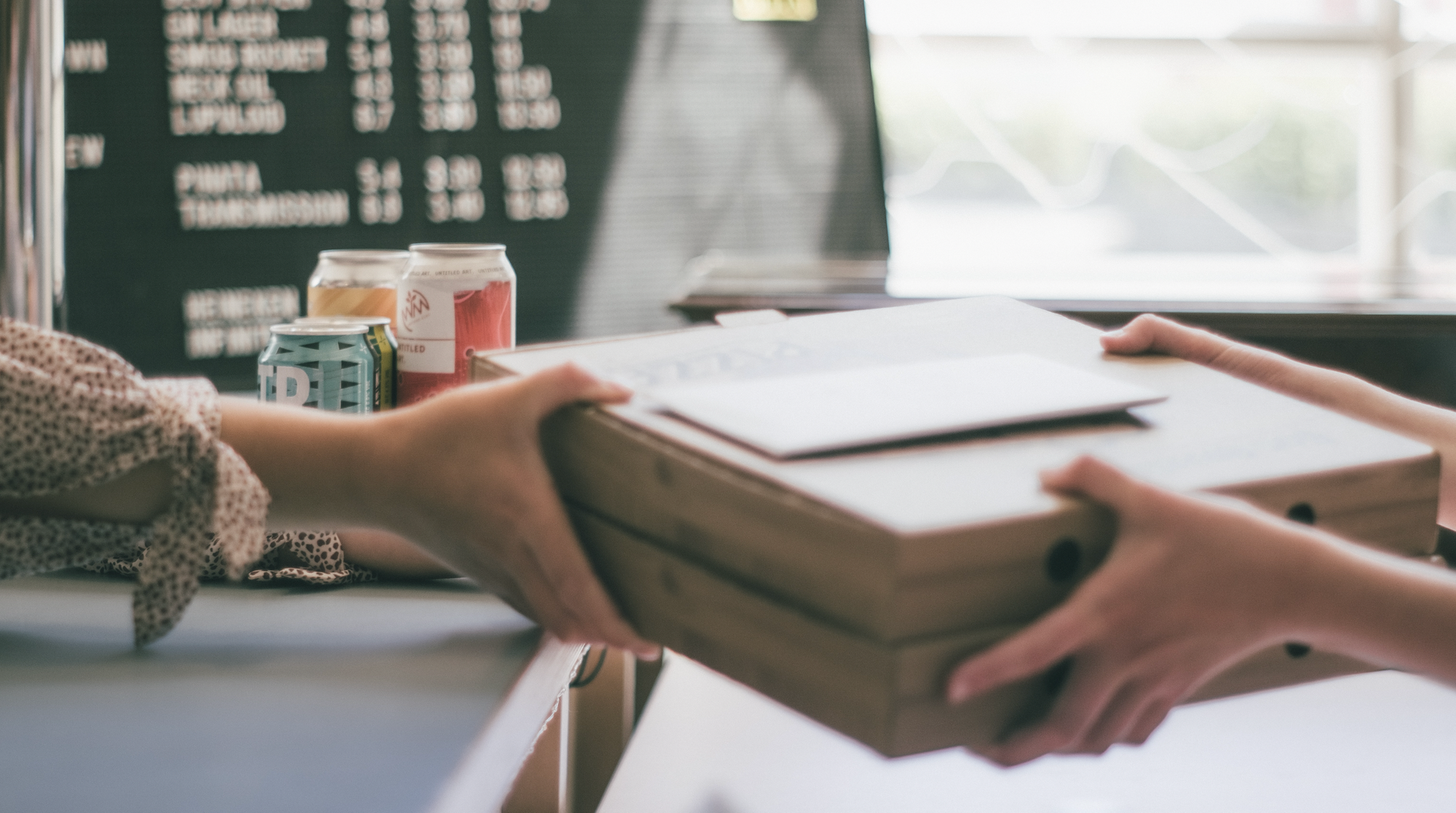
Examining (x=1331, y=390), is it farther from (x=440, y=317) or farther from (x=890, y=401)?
(x=440, y=317)

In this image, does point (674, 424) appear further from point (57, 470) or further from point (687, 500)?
point (57, 470)

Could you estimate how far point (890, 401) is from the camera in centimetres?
50

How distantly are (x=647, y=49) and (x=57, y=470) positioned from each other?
3.94ft

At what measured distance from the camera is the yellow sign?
1.63 metres

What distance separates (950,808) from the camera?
73 centimetres

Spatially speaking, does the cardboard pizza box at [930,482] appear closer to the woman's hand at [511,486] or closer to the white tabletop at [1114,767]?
the woman's hand at [511,486]

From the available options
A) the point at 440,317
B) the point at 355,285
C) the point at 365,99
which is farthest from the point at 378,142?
the point at 440,317

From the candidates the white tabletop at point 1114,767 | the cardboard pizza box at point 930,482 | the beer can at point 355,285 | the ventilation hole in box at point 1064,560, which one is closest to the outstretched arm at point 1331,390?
the cardboard pizza box at point 930,482

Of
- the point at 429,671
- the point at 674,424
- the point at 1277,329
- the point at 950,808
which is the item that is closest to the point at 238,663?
the point at 429,671

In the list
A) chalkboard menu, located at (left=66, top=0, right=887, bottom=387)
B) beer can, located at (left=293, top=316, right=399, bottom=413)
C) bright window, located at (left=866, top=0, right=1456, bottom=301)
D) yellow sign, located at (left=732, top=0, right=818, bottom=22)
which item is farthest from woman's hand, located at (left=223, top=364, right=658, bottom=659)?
bright window, located at (left=866, top=0, right=1456, bottom=301)

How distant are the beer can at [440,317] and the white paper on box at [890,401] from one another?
0.95 ft

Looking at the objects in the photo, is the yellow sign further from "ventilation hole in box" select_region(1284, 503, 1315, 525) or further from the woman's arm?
"ventilation hole in box" select_region(1284, 503, 1315, 525)

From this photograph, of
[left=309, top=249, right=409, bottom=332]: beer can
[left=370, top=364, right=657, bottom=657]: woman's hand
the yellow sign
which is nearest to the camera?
[left=370, top=364, right=657, bottom=657]: woman's hand

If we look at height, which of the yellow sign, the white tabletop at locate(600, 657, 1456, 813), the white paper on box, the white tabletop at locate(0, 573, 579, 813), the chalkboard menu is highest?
the yellow sign
